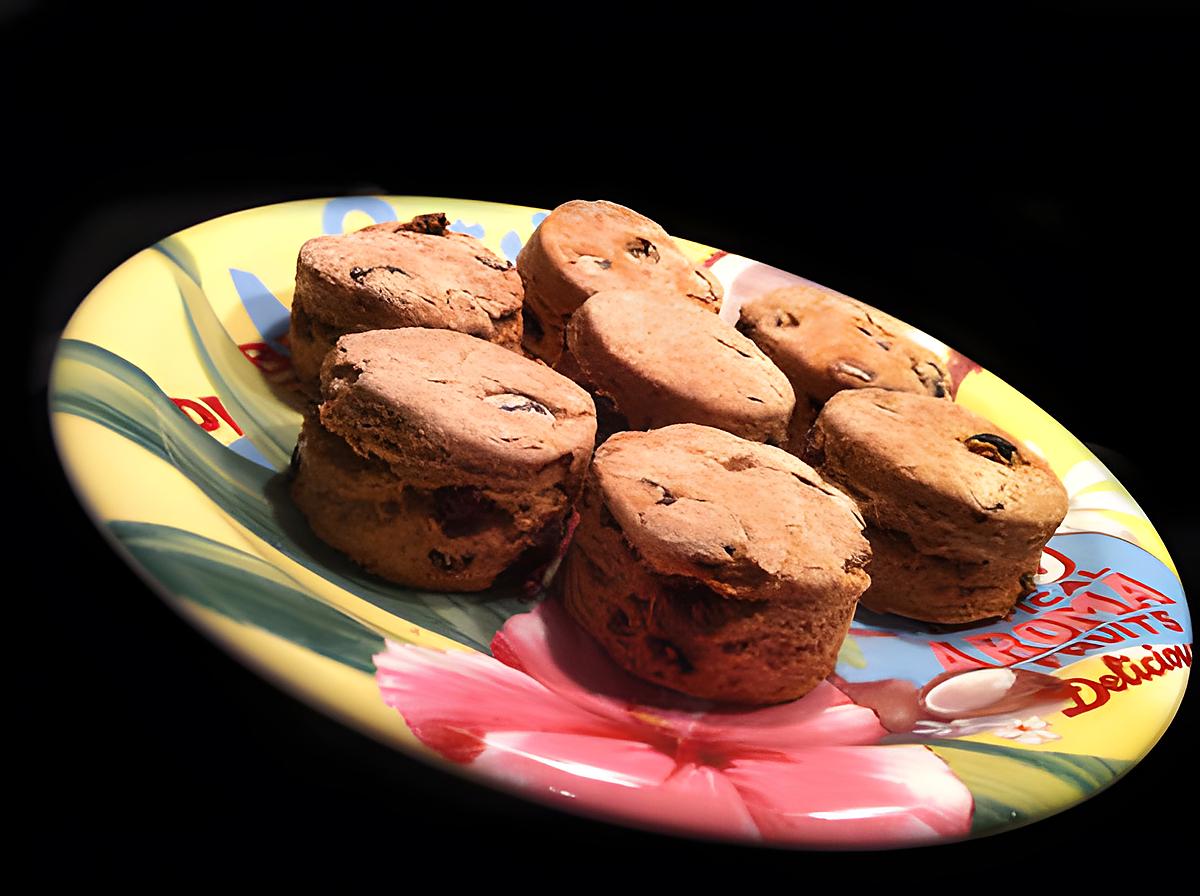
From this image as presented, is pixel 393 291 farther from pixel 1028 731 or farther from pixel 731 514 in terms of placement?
pixel 1028 731

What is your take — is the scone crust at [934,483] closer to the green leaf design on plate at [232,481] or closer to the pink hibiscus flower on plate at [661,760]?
the pink hibiscus flower on plate at [661,760]

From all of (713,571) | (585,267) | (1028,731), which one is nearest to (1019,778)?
(1028,731)

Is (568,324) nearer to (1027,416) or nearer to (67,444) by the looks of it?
(67,444)

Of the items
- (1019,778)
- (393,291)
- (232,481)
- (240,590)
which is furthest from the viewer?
(393,291)

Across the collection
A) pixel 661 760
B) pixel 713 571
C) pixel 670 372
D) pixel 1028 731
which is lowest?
pixel 1028 731

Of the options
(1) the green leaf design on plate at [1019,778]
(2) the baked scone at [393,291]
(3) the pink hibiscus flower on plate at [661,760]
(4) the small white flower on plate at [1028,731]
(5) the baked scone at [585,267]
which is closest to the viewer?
(3) the pink hibiscus flower on plate at [661,760]

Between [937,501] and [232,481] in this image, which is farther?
[937,501]

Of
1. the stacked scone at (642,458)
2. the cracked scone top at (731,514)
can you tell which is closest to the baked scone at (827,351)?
the stacked scone at (642,458)

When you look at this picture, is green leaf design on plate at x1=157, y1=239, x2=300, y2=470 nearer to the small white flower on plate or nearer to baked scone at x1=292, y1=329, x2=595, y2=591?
baked scone at x1=292, y1=329, x2=595, y2=591
